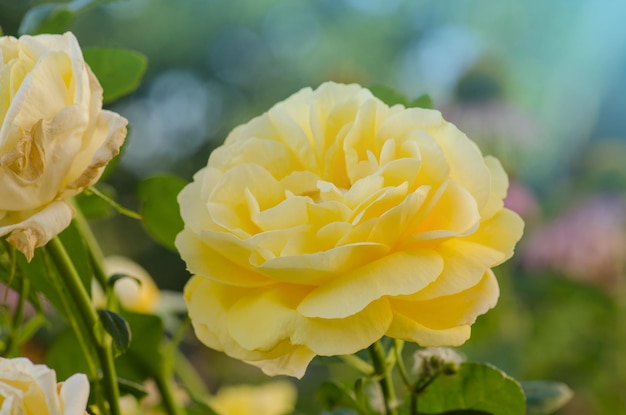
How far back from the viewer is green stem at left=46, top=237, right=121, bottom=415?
0.23 m

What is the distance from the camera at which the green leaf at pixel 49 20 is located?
0.31 meters

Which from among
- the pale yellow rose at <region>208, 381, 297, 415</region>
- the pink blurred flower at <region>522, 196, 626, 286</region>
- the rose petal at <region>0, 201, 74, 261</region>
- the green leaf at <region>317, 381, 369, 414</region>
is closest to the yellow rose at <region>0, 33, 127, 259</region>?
the rose petal at <region>0, 201, 74, 261</region>

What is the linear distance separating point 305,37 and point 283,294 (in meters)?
4.19

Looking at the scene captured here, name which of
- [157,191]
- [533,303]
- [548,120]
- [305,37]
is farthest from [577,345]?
[305,37]

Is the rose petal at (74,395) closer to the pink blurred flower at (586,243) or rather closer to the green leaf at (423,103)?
the green leaf at (423,103)

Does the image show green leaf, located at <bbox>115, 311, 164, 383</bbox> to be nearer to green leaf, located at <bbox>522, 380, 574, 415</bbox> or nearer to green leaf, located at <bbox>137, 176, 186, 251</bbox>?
green leaf, located at <bbox>137, 176, 186, 251</bbox>

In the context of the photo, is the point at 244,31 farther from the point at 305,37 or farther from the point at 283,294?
the point at 283,294

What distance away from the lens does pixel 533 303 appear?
1268 mm

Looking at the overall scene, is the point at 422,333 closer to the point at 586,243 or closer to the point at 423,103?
the point at 423,103

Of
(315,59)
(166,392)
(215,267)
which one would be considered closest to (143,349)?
(166,392)

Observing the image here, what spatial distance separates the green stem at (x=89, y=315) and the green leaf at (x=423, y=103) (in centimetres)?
12

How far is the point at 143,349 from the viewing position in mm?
320

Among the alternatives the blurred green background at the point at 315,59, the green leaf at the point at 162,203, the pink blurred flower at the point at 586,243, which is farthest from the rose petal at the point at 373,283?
the blurred green background at the point at 315,59

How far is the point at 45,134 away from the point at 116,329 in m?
0.06
